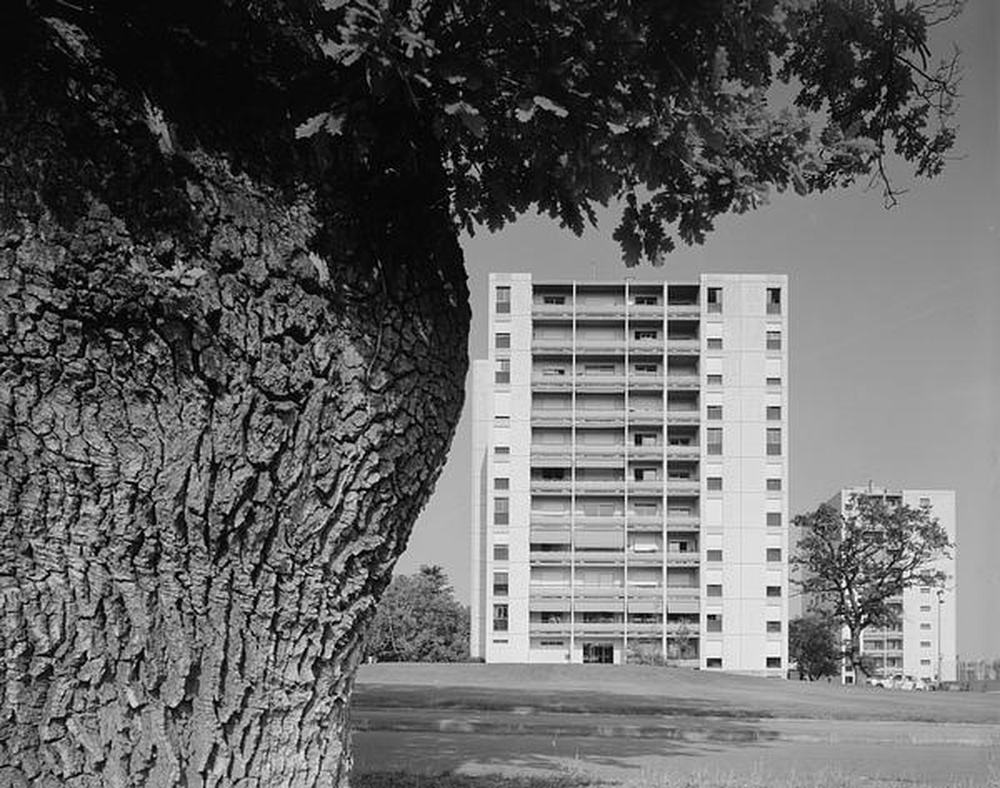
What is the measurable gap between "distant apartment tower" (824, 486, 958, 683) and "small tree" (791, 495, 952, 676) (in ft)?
1.77

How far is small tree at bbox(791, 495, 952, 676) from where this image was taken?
179ft

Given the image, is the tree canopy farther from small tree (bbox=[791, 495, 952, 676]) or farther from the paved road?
small tree (bbox=[791, 495, 952, 676])

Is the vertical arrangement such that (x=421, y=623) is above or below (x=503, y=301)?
below

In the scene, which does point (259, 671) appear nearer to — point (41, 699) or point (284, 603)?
point (284, 603)

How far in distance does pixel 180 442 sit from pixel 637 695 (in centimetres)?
2470

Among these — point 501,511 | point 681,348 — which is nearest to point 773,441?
point 681,348

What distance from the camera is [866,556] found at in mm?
55625

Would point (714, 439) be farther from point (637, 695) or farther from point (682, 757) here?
point (682, 757)

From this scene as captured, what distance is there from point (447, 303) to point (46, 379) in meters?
1.45

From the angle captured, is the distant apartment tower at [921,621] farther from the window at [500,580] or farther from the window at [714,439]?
the window at [500,580]

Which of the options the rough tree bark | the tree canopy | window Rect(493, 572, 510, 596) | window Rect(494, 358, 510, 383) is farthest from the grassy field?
window Rect(494, 358, 510, 383)

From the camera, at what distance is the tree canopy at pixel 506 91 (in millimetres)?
3701

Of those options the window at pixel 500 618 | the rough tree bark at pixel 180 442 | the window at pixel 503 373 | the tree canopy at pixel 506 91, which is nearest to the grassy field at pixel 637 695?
the tree canopy at pixel 506 91

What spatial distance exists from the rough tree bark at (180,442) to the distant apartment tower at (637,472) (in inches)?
2929
